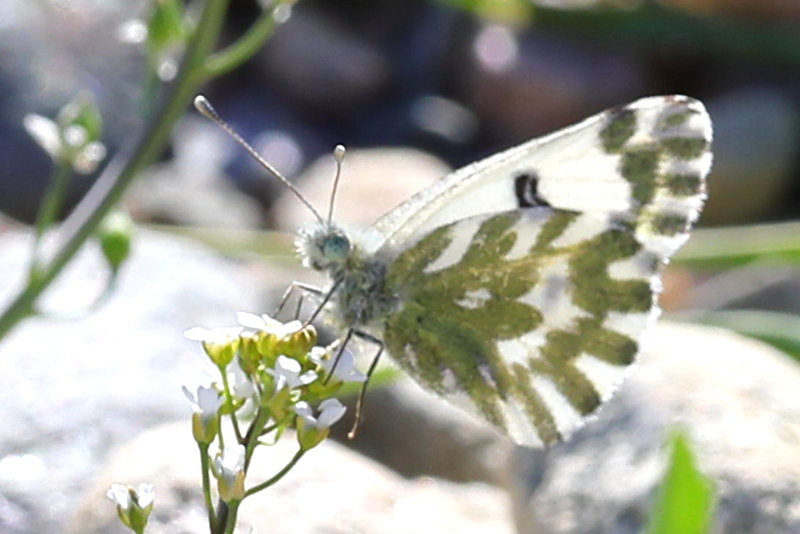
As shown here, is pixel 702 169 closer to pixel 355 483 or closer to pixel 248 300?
pixel 355 483

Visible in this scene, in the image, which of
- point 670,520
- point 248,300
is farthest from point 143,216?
point 670,520

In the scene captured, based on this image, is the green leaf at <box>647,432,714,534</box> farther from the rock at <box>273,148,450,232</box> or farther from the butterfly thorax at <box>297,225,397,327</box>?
the rock at <box>273,148,450,232</box>

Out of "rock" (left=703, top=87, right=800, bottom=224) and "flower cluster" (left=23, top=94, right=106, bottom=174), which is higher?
"flower cluster" (left=23, top=94, right=106, bottom=174)

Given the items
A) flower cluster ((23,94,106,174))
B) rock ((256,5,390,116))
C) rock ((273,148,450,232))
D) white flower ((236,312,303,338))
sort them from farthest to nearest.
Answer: rock ((256,5,390,116)) → rock ((273,148,450,232)) → flower cluster ((23,94,106,174)) → white flower ((236,312,303,338))

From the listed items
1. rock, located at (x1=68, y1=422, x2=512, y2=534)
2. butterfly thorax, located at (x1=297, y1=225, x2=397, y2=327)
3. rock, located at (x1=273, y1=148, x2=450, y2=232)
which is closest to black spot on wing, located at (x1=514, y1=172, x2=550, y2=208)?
butterfly thorax, located at (x1=297, y1=225, x2=397, y2=327)

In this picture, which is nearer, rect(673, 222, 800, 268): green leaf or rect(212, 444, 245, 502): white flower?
rect(212, 444, 245, 502): white flower

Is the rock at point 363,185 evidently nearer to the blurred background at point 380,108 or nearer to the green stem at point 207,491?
the blurred background at point 380,108
